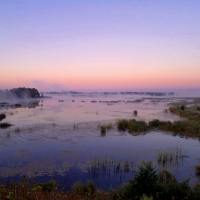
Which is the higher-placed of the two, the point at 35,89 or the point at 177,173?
the point at 35,89

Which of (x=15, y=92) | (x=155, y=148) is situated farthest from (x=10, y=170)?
(x=15, y=92)

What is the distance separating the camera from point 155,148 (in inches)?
662

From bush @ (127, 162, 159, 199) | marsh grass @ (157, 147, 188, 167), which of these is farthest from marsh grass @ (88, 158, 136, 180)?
bush @ (127, 162, 159, 199)

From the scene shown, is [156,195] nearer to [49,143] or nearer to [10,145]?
[49,143]

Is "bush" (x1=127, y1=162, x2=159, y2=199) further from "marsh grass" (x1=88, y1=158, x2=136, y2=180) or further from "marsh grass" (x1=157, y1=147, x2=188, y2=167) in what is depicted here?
"marsh grass" (x1=157, y1=147, x2=188, y2=167)

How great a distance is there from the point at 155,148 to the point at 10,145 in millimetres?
12185

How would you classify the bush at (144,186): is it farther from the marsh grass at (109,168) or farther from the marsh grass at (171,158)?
the marsh grass at (171,158)

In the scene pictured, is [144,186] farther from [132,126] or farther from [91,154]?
[132,126]

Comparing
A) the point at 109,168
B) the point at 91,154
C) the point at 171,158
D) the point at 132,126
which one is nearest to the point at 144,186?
the point at 109,168

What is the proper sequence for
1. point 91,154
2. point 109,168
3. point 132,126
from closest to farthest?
point 109,168 → point 91,154 → point 132,126

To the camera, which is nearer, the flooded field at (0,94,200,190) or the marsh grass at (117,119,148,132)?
the flooded field at (0,94,200,190)

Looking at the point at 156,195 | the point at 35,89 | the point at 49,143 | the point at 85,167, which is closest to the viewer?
the point at 156,195

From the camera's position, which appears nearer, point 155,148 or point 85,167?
point 85,167

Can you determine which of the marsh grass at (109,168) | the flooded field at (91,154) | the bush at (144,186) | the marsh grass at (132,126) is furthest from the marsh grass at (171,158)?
the marsh grass at (132,126)
